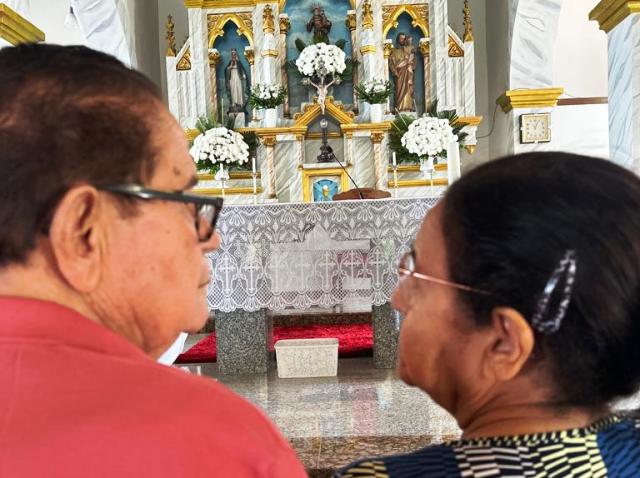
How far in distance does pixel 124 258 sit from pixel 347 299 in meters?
3.49

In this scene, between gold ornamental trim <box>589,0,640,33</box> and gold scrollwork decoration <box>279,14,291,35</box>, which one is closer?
gold ornamental trim <box>589,0,640,33</box>

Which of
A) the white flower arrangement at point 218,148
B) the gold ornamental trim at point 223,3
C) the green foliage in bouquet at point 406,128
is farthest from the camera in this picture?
the gold ornamental trim at point 223,3

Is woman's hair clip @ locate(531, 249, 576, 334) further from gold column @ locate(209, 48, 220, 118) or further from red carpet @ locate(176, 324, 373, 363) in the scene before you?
gold column @ locate(209, 48, 220, 118)

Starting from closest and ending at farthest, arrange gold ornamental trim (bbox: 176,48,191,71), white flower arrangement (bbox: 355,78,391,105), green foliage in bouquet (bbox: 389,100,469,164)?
white flower arrangement (bbox: 355,78,391,105), green foliage in bouquet (bbox: 389,100,469,164), gold ornamental trim (bbox: 176,48,191,71)

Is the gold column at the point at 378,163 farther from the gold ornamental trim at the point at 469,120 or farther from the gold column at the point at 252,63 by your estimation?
the gold column at the point at 252,63

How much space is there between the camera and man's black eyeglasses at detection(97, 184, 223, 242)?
711 mm

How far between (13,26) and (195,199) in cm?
335

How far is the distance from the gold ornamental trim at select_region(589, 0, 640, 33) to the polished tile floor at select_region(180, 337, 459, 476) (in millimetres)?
2637

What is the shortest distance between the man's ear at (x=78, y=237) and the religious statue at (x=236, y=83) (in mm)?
6990

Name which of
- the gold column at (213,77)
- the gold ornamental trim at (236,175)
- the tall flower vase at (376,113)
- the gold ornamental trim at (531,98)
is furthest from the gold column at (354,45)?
the gold ornamental trim at (531,98)

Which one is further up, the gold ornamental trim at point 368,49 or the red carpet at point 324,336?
the gold ornamental trim at point 368,49

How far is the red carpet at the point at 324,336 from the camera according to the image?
16.4 ft

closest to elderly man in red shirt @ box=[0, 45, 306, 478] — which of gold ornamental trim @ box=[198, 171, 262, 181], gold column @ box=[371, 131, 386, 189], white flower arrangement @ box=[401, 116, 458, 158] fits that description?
white flower arrangement @ box=[401, 116, 458, 158]

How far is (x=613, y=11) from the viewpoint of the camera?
4238 millimetres
